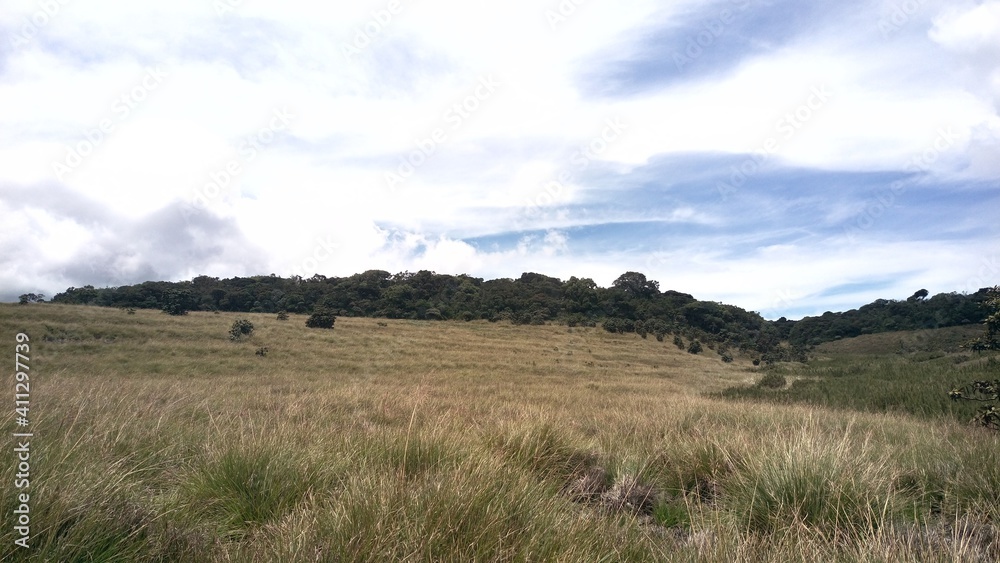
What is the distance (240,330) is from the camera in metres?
32.9

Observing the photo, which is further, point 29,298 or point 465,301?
point 465,301

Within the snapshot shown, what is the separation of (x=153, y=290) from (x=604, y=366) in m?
53.5

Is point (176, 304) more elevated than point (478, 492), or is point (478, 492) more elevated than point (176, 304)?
point (176, 304)

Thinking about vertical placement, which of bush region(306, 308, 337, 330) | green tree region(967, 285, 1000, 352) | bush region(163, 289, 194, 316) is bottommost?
green tree region(967, 285, 1000, 352)

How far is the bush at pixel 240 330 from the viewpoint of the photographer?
105 feet

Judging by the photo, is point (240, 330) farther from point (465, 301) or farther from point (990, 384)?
point (465, 301)

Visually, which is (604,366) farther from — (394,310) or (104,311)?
(104,311)

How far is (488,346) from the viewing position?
140ft

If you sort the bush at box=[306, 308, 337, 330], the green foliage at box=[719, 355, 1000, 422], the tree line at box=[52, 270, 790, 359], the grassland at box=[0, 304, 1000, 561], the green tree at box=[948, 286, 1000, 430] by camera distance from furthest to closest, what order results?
the tree line at box=[52, 270, 790, 359] < the bush at box=[306, 308, 337, 330] < the green foliage at box=[719, 355, 1000, 422] < the green tree at box=[948, 286, 1000, 430] < the grassland at box=[0, 304, 1000, 561]

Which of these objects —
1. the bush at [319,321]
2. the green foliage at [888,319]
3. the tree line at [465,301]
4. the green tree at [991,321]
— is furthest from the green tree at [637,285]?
the green tree at [991,321]

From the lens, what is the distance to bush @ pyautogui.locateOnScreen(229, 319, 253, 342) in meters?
32.0

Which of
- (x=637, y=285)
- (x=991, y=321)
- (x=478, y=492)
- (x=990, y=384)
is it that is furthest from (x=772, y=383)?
(x=637, y=285)

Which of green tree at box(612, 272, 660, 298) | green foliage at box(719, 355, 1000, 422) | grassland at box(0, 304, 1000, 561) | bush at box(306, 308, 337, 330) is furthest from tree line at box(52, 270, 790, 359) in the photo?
grassland at box(0, 304, 1000, 561)

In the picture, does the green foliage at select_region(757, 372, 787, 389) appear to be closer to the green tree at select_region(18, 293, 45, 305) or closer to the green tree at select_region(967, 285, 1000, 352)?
the green tree at select_region(967, 285, 1000, 352)
